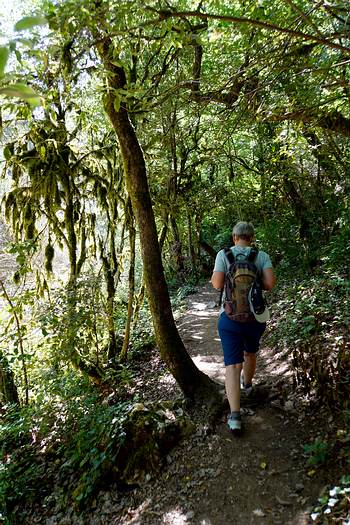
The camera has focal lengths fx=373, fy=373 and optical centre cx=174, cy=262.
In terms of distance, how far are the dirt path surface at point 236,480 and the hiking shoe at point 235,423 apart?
104 mm

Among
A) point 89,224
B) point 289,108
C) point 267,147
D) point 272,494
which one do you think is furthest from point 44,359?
point 267,147

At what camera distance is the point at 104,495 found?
4.24 m

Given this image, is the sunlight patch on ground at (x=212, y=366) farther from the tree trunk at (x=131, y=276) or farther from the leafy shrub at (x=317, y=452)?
the leafy shrub at (x=317, y=452)

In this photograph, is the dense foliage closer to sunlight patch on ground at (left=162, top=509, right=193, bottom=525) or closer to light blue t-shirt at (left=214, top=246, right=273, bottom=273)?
light blue t-shirt at (left=214, top=246, right=273, bottom=273)

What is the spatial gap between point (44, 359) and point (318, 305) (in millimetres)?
4580

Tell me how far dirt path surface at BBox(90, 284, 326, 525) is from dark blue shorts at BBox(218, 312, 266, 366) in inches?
31.9

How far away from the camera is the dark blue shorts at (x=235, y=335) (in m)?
4.03

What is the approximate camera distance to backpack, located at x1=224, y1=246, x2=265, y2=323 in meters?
3.97

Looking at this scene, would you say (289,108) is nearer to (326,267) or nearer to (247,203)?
(326,267)

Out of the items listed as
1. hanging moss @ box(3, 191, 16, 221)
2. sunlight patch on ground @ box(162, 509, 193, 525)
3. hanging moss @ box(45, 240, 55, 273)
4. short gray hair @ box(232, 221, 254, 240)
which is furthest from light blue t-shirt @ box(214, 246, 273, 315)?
hanging moss @ box(3, 191, 16, 221)

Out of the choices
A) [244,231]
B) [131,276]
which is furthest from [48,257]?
[244,231]

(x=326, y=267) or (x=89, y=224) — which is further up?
(x=89, y=224)

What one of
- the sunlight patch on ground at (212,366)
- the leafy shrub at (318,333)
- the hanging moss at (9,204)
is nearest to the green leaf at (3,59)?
the leafy shrub at (318,333)

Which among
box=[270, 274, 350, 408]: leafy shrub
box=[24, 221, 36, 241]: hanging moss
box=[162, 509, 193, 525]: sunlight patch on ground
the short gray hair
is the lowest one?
box=[162, 509, 193, 525]: sunlight patch on ground
